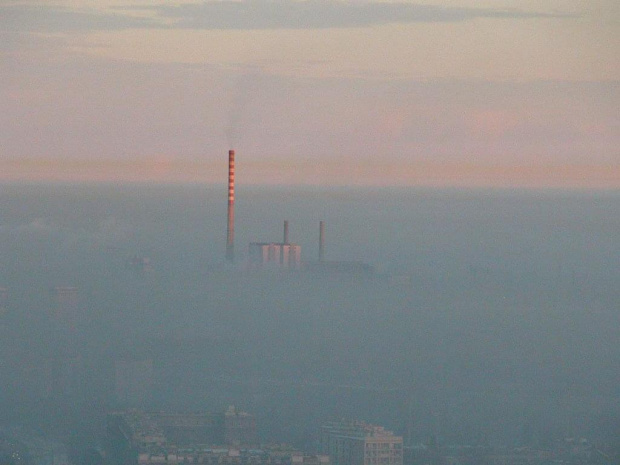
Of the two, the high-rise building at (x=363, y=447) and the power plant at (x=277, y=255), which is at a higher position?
the power plant at (x=277, y=255)

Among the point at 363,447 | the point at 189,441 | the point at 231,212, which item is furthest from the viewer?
the point at 231,212

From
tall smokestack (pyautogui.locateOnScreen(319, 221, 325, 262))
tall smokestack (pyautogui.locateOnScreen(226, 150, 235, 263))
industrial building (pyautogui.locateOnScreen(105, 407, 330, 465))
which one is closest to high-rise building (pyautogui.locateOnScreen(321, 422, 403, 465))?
industrial building (pyautogui.locateOnScreen(105, 407, 330, 465))

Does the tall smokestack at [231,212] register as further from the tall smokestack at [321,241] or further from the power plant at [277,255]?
the tall smokestack at [321,241]

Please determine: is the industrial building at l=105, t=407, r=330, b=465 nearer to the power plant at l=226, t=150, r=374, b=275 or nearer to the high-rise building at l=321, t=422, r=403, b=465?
the high-rise building at l=321, t=422, r=403, b=465

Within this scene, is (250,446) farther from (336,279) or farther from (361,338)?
(336,279)

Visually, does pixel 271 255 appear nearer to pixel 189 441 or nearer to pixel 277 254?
pixel 277 254

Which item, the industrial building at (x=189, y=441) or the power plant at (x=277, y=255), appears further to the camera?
the power plant at (x=277, y=255)

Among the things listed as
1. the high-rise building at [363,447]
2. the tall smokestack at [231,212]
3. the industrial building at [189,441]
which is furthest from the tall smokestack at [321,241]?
the high-rise building at [363,447]

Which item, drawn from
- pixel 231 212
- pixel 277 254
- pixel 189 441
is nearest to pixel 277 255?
pixel 277 254
